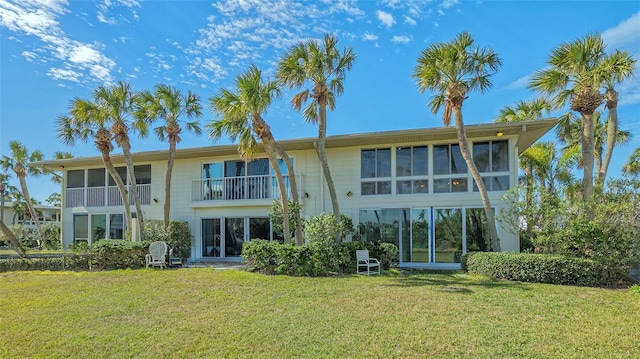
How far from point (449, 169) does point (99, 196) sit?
54.5 feet

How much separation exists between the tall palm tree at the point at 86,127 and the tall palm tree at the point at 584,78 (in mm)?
15890

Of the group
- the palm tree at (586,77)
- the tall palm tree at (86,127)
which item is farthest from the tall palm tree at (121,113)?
the palm tree at (586,77)

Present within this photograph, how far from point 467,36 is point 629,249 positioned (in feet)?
24.1

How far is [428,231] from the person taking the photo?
14336mm

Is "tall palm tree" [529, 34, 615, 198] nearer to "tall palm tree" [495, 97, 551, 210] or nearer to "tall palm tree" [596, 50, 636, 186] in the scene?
"tall palm tree" [596, 50, 636, 186]

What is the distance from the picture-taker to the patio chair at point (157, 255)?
13.0 metres

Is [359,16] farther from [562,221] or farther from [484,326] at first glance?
[484,326]

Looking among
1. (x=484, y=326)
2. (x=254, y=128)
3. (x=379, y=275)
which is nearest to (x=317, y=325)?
(x=484, y=326)

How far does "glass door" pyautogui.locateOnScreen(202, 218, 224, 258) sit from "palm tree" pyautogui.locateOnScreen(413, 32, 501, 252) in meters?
10.7

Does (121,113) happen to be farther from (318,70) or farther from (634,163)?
(634,163)

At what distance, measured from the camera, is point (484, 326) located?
615 cm

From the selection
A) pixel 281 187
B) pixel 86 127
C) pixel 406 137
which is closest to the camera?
pixel 281 187

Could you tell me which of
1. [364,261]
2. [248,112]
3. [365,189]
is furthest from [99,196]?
[364,261]

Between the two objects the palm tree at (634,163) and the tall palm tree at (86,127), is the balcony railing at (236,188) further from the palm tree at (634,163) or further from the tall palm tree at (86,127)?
the palm tree at (634,163)
